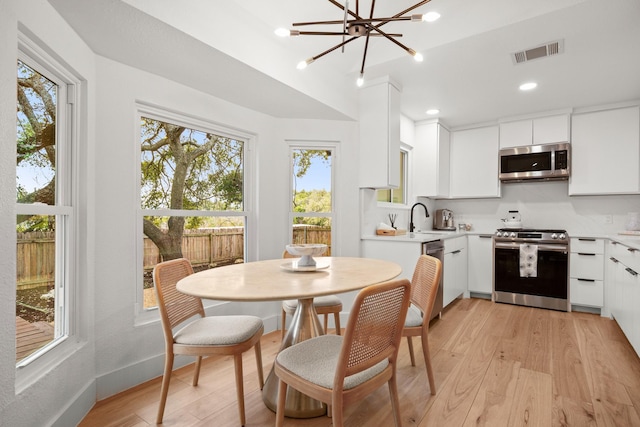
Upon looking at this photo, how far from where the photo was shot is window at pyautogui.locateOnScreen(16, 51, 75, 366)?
5.11ft

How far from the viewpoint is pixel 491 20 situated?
2.28 meters

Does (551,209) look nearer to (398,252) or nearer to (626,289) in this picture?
(626,289)

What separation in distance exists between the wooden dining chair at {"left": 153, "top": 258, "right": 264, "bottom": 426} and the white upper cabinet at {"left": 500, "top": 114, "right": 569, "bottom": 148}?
405 centimetres

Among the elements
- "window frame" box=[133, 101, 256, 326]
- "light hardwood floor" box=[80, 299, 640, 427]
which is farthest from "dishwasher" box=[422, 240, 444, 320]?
"window frame" box=[133, 101, 256, 326]

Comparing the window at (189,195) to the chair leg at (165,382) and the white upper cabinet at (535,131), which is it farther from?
the white upper cabinet at (535,131)

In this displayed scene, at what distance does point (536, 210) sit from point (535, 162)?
2.30 feet

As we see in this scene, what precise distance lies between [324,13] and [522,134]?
323 centimetres

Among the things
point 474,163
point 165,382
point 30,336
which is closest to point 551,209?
point 474,163

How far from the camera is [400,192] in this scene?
443 centimetres

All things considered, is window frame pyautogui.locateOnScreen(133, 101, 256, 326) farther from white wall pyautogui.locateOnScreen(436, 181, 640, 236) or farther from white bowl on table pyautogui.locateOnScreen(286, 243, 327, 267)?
white wall pyautogui.locateOnScreen(436, 181, 640, 236)

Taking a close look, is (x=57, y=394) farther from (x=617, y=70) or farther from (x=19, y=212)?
(x=617, y=70)

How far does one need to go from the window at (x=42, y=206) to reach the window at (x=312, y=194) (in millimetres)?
1920

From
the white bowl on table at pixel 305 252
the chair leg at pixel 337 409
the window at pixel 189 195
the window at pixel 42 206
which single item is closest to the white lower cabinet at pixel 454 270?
the white bowl on table at pixel 305 252

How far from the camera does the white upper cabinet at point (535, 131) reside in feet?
13.1
